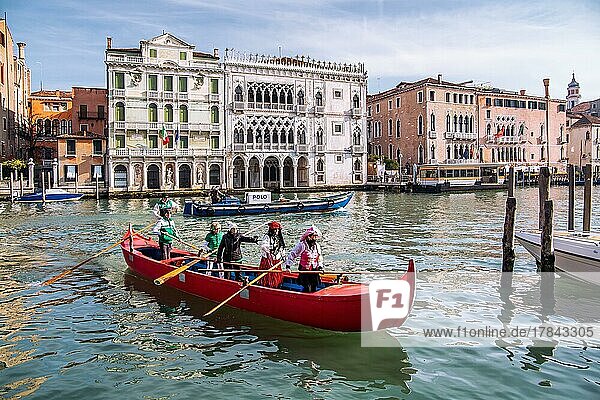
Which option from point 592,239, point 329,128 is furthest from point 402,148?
point 592,239

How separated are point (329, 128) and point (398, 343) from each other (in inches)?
1676

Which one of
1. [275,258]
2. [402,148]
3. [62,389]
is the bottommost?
[62,389]

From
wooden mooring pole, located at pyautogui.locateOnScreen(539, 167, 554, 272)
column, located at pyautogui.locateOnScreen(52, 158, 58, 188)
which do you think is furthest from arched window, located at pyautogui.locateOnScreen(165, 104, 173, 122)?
wooden mooring pole, located at pyautogui.locateOnScreen(539, 167, 554, 272)

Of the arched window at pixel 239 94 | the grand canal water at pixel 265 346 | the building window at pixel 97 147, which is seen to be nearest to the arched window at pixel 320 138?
the arched window at pixel 239 94

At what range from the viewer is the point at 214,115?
45.7 meters

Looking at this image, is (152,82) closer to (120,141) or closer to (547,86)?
(120,141)

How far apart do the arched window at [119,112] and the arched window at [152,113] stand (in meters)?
1.92

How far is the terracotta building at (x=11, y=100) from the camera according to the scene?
41.0 m

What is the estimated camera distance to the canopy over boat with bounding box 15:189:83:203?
1366 inches

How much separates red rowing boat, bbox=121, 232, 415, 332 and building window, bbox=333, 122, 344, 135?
3944 cm

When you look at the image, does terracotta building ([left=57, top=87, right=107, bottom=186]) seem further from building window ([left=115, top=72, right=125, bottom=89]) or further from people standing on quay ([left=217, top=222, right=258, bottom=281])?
people standing on quay ([left=217, top=222, right=258, bottom=281])

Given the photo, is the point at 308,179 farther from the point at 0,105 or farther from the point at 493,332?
the point at 493,332

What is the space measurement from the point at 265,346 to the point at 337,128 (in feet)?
141

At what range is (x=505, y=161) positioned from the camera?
57.3 meters
